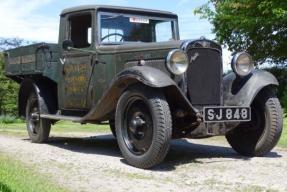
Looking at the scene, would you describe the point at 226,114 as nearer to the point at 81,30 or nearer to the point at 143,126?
the point at 143,126

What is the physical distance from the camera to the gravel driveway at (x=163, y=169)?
20.0 feet

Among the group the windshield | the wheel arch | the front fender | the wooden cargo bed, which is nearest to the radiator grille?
the front fender

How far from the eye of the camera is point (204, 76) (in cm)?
783

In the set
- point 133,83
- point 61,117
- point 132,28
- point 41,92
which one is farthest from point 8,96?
point 133,83

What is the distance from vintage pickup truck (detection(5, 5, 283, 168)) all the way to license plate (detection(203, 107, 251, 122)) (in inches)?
0.5

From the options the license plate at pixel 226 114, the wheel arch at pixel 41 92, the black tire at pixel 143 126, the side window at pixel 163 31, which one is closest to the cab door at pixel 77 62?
the wheel arch at pixel 41 92

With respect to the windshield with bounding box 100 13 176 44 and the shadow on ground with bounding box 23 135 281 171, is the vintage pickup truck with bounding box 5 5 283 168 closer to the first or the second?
the windshield with bounding box 100 13 176 44

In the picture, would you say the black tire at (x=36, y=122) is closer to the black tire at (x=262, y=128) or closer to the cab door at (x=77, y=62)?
the cab door at (x=77, y=62)

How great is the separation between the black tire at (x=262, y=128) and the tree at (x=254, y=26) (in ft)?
38.0

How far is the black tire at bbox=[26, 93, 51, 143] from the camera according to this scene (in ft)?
33.5

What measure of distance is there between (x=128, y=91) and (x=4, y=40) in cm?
2423

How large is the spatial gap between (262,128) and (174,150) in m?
1.59

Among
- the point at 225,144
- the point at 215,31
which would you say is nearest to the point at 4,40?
the point at 215,31

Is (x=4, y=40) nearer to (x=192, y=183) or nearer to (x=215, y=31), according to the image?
(x=215, y=31)
